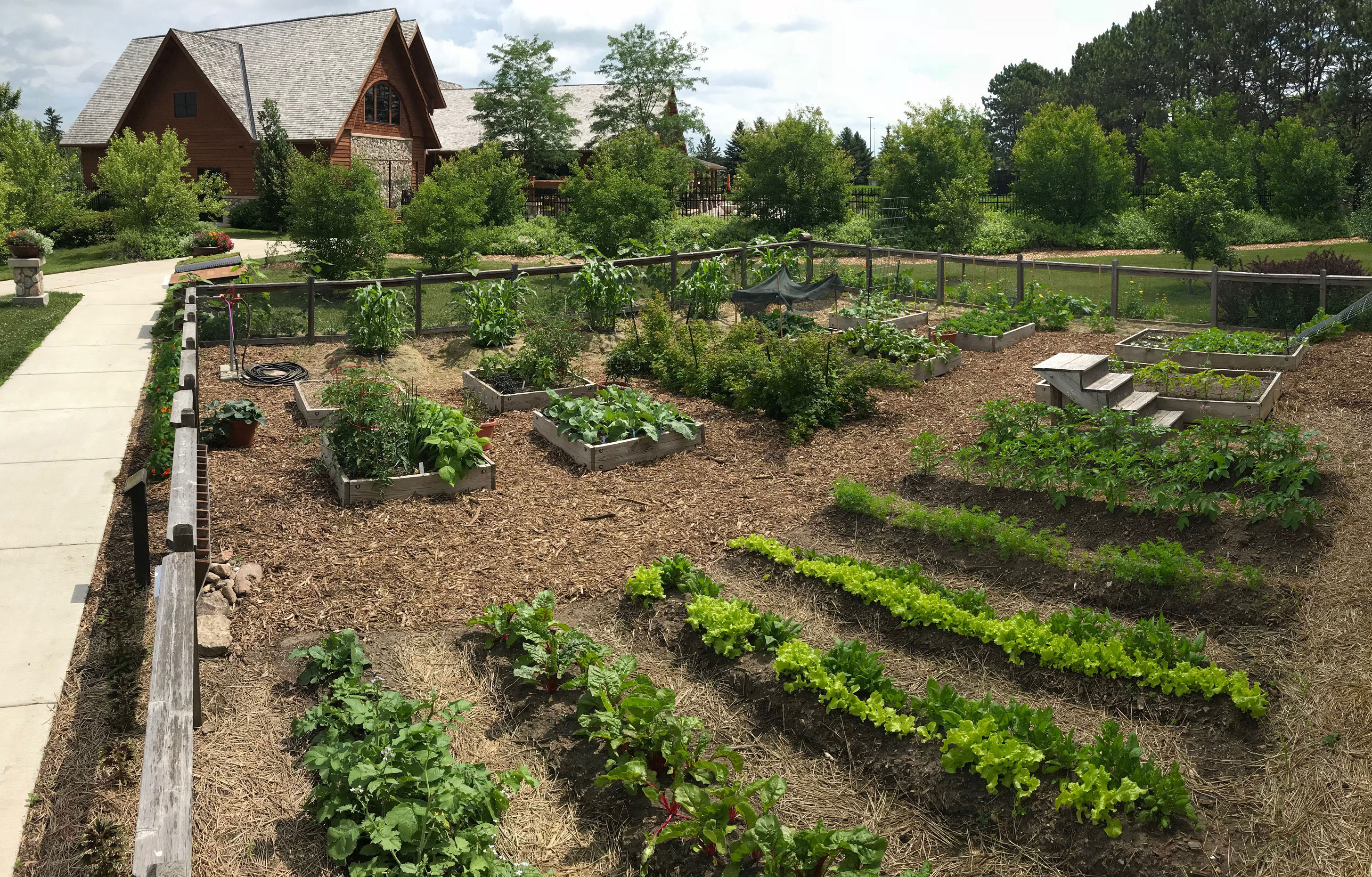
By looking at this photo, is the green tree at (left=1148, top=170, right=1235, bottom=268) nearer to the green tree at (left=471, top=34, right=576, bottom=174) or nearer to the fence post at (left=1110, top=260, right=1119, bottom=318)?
the fence post at (left=1110, top=260, right=1119, bottom=318)

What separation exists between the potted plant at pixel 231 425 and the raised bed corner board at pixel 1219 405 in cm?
767

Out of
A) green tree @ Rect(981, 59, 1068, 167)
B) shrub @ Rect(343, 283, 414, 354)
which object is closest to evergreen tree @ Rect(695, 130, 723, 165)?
green tree @ Rect(981, 59, 1068, 167)

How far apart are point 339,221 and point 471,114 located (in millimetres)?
30267

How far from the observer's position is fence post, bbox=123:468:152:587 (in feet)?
20.0

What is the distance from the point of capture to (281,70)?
120 ft

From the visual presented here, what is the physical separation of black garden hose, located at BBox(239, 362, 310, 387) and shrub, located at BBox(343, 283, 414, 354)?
97 cm

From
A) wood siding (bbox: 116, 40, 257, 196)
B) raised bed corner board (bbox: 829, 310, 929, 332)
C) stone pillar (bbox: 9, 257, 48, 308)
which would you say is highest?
wood siding (bbox: 116, 40, 257, 196)

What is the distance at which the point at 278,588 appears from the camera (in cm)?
640

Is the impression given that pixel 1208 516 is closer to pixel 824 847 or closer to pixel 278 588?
pixel 824 847

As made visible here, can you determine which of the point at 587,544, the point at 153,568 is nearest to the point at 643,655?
the point at 587,544

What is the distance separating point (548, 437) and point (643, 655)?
4.18 metres

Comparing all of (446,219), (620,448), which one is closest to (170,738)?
(620,448)

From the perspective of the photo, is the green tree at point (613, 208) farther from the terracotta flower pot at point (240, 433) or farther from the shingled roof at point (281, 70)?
the shingled roof at point (281, 70)

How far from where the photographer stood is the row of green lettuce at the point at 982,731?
3951 mm
